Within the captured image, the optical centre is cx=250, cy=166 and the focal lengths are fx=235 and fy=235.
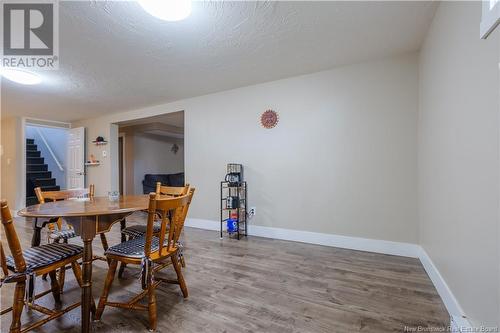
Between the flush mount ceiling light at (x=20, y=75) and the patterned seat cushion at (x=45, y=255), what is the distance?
2.49 meters

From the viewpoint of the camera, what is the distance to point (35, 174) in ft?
22.2

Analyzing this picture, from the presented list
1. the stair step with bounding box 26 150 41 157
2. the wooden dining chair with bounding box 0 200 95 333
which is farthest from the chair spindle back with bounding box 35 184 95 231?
the stair step with bounding box 26 150 41 157

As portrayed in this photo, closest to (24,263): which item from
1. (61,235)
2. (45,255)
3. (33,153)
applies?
(45,255)

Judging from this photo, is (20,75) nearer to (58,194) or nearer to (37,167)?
(58,194)

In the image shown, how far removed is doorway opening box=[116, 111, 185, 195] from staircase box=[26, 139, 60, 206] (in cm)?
194

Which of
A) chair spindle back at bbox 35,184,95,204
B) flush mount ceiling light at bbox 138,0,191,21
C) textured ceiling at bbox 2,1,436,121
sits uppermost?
textured ceiling at bbox 2,1,436,121

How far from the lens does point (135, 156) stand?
693 cm

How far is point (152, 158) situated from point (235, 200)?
5101mm

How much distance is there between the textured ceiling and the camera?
1882 mm

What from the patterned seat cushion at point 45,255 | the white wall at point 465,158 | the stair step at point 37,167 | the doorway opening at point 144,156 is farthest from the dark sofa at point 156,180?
the white wall at point 465,158

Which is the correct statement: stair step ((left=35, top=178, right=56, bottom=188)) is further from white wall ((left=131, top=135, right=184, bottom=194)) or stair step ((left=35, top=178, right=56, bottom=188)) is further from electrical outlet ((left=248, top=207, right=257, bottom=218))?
electrical outlet ((left=248, top=207, right=257, bottom=218))

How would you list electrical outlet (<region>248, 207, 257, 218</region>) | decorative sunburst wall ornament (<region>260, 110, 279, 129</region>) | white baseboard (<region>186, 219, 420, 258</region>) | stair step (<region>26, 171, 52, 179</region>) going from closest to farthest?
white baseboard (<region>186, 219, 420, 258</region>) → decorative sunburst wall ornament (<region>260, 110, 279, 129</region>) → electrical outlet (<region>248, 207, 257, 218</region>) → stair step (<region>26, 171, 52, 179</region>)

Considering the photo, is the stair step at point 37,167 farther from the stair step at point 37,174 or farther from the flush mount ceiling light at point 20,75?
the flush mount ceiling light at point 20,75

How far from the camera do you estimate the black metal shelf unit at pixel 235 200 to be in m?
3.40
